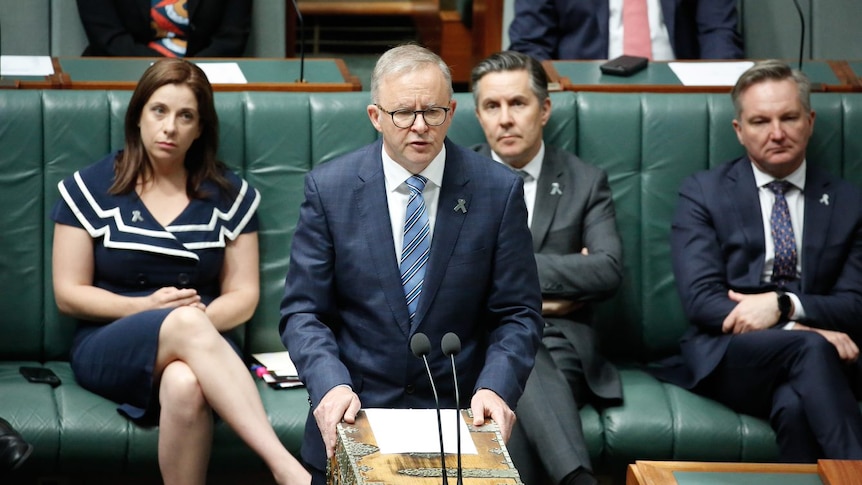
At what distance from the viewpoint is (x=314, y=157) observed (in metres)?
3.46

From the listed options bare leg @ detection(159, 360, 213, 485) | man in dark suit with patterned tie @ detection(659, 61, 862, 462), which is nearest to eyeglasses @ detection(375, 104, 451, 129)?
bare leg @ detection(159, 360, 213, 485)

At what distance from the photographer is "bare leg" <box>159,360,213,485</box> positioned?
2850mm

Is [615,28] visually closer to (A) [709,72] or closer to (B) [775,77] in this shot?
(A) [709,72]

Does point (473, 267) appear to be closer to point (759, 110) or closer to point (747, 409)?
point (747, 409)

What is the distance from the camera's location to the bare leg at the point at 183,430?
2.85 m

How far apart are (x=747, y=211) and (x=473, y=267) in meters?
1.21

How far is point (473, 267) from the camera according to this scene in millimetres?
2434

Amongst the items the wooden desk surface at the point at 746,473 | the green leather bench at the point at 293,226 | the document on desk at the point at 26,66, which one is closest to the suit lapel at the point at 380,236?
the wooden desk surface at the point at 746,473

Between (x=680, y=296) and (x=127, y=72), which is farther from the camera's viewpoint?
(x=127, y=72)

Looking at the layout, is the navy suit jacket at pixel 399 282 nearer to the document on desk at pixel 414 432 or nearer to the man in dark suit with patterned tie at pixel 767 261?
the document on desk at pixel 414 432

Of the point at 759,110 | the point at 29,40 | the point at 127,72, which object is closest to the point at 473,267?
the point at 759,110

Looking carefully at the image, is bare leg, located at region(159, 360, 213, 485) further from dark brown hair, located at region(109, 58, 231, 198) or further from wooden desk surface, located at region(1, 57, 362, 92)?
wooden desk surface, located at region(1, 57, 362, 92)

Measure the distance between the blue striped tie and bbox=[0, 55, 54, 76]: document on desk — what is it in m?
1.58

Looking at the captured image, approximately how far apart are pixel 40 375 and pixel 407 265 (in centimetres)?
120
